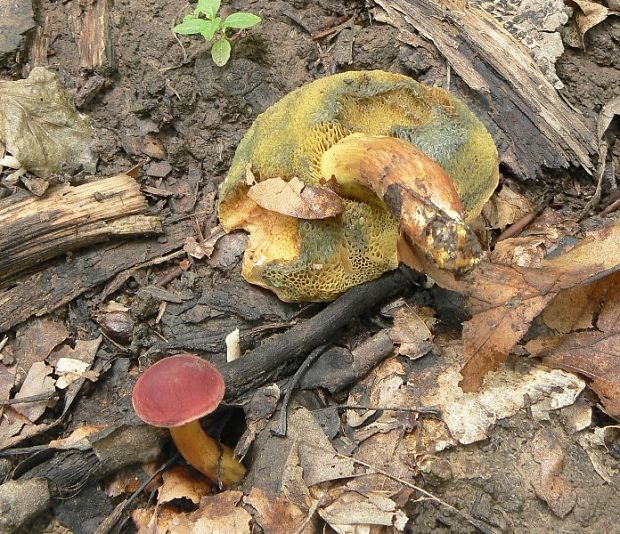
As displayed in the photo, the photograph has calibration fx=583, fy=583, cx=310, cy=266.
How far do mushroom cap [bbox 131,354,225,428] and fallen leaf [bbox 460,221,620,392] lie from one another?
100cm

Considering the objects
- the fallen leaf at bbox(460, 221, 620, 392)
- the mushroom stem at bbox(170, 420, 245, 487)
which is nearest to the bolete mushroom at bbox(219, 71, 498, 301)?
the fallen leaf at bbox(460, 221, 620, 392)

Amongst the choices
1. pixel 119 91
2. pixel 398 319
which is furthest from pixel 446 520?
pixel 119 91

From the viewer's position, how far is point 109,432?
2.35m

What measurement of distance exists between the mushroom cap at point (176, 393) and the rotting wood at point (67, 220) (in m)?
1.03

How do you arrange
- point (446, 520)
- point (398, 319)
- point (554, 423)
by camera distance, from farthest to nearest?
point (398, 319) → point (554, 423) → point (446, 520)

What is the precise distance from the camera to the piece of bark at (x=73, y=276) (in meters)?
2.83

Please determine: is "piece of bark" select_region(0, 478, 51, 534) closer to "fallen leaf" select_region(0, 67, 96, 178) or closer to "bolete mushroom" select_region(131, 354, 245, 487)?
"bolete mushroom" select_region(131, 354, 245, 487)

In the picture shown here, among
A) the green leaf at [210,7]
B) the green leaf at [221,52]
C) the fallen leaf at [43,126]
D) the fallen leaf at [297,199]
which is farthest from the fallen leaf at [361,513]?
the green leaf at [210,7]

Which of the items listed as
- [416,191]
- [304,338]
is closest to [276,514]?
[304,338]

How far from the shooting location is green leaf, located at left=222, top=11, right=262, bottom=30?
3066 mm

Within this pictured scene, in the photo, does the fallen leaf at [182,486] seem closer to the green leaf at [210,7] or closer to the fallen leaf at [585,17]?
the green leaf at [210,7]

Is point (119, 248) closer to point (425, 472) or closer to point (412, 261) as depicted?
point (412, 261)

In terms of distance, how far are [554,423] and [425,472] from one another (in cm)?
55

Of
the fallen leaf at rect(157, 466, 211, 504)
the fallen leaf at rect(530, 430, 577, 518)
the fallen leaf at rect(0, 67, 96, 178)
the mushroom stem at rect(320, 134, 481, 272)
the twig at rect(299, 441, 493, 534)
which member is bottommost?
the fallen leaf at rect(157, 466, 211, 504)
